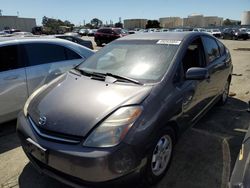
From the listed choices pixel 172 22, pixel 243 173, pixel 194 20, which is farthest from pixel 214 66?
pixel 172 22

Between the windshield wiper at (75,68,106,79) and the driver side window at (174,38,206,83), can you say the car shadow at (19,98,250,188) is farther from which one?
the windshield wiper at (75,68,106,79)

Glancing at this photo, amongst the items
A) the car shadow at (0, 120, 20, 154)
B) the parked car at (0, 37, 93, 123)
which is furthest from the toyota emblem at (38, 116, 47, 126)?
the parked car at (0, 37, 93, 123)

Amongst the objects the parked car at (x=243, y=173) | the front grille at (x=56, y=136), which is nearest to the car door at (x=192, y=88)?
the parked car at (x=243, y=173)

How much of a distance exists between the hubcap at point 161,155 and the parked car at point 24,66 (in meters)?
2.69

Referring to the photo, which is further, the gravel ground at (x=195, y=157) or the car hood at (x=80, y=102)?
the gravel ground at (x=195, y=157)

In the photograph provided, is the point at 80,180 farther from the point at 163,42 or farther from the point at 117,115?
the point at 163,42

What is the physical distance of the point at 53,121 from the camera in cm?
271

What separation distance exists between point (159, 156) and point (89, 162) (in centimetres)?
90

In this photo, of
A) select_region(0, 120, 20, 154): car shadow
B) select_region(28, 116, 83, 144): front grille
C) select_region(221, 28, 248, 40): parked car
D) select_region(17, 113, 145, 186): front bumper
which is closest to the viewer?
select_region(17, 113, 145, 186): front bumper

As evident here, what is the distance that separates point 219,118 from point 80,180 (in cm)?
331

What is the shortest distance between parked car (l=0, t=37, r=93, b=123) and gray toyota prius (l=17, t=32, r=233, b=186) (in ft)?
3.93

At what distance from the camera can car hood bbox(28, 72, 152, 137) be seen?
8.55 ft

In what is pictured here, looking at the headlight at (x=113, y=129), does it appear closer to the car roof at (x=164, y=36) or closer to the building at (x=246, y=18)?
the car roof at (x=164, y=36)

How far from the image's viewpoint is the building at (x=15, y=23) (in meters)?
66.5
